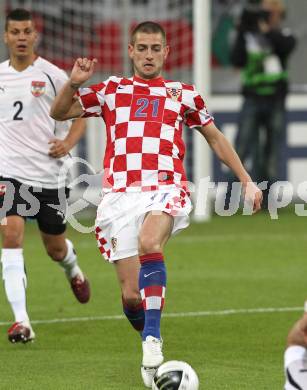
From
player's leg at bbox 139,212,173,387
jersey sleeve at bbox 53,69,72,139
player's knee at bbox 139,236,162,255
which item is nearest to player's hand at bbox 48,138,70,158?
jersey sleeve at bbox 53,69,72,139

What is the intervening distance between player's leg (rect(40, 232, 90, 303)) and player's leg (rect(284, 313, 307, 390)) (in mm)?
4271

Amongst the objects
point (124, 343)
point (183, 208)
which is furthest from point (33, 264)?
point (183, 208)

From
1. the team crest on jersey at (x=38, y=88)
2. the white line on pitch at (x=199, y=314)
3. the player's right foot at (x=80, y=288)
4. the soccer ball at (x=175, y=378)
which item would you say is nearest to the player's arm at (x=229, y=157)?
the soccer ball at (x=175, y=378)

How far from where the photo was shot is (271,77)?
16859 mm

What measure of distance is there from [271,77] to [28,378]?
1009 centimetres

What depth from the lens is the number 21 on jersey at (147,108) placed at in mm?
7621

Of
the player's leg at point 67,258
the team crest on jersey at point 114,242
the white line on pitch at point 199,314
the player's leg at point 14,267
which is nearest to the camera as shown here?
the team crest on jersey at point 114,242

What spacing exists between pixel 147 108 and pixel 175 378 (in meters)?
1.75

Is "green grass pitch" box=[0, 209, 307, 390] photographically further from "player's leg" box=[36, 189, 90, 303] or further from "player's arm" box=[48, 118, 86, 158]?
"player's arm" box=[48, 118, 86, 158]

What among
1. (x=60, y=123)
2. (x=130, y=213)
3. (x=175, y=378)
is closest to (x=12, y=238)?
(x=60, y=123)

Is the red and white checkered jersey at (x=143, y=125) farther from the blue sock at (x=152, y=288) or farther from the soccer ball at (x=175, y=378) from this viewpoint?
A: the soccer ball at (x=175, y=378)

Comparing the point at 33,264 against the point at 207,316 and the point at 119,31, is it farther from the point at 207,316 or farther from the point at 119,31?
the point at 119,31

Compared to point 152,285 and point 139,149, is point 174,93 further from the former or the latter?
point 152,285

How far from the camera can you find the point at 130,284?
7.62 m
